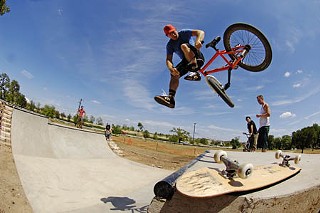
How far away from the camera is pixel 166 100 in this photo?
4223mm

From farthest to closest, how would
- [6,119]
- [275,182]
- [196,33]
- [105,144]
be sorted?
1. [105,144]
2. [6,119]
3. [196,33]
4. [275,182]

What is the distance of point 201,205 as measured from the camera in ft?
5.72

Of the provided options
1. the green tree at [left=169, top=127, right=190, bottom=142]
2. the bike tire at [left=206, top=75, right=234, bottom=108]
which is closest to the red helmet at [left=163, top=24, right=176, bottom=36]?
the bike tire at [left=206, top=75, right=234, bottom=108]

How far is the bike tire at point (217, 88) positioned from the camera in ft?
15.7

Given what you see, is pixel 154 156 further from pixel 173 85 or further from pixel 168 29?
pixel 168 29

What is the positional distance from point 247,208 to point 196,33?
3.16 m

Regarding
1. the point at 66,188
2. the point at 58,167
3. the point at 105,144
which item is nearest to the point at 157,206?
the point at 66,188

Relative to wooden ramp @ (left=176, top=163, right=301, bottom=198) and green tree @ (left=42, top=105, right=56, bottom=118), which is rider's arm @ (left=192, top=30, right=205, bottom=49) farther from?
green tree @ (left=42, top=105, right=56, bottom=118)

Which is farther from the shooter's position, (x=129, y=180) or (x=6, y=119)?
(x=6, y=119)

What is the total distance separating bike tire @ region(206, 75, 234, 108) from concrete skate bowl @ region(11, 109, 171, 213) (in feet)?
9.17

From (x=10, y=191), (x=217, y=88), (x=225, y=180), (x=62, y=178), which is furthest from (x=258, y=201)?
(x=62, y=178)

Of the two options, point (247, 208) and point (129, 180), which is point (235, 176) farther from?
point (129, 180)

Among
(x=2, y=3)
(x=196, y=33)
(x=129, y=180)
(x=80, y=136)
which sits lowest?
(x=129, y=180)

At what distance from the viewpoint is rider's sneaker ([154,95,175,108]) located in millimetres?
4203
